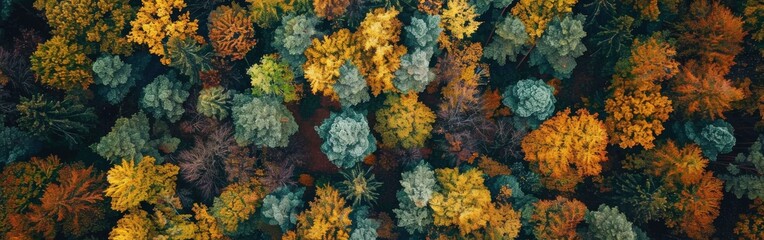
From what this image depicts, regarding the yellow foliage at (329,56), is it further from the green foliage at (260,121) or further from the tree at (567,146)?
the tree at (567,146)

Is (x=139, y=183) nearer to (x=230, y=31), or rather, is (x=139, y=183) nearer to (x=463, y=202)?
(x=230, y=31)

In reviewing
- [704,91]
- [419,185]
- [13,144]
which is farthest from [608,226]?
[13,144]

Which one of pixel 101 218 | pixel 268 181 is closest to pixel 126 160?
pixel 101 218

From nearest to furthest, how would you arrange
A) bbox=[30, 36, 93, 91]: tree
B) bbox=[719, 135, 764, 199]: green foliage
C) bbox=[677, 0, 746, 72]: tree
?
1. bbox=[677, 0, 746, 72]: tree
2. bbox=[719, 135, 764, 199]: green foliage
3. bbox=[30, 36, 93, 91]: tree

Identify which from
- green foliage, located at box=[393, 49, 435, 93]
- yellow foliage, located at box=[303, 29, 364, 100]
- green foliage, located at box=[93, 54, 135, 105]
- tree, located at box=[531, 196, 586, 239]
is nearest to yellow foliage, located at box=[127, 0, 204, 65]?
green foliage, located at box=[93, 54, 135, 105]

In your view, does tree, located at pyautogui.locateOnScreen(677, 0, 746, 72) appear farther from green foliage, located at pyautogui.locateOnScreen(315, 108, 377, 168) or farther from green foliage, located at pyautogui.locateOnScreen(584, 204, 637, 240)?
green foliage, located at pyautogui.locateOnScreen(315, 108, 377, 168)

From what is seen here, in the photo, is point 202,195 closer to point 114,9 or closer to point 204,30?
point 204,30
